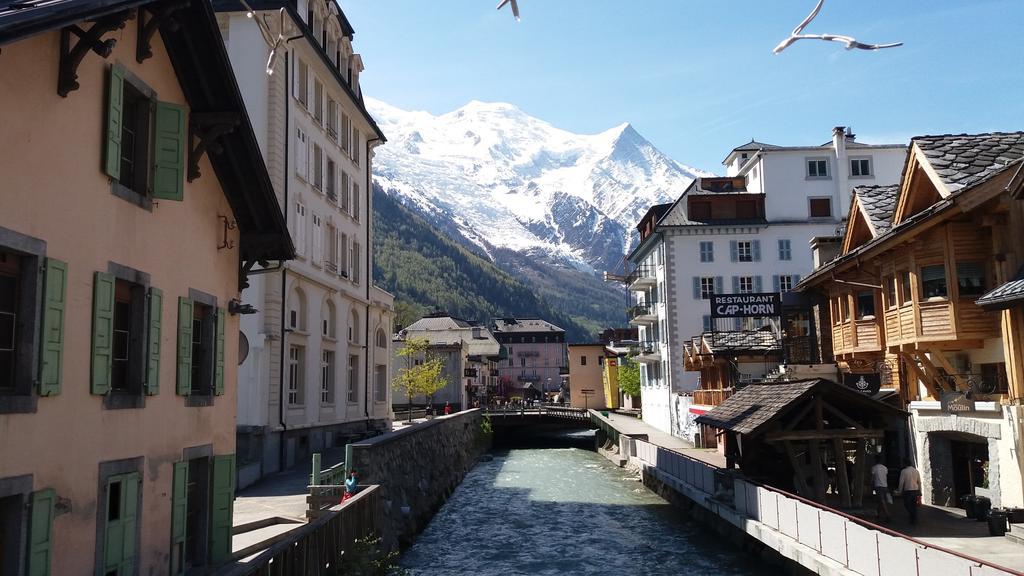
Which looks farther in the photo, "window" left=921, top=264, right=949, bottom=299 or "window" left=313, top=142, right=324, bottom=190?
"window" left=313, top=142, right=324, bottom=190

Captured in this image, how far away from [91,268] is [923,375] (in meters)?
21.5

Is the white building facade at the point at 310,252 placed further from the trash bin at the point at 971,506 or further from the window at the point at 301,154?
the trash bin at the point at 971,506

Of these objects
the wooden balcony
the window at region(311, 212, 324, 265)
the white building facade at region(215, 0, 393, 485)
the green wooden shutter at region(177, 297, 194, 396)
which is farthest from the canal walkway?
the window at region(311, 212, 324, 265)

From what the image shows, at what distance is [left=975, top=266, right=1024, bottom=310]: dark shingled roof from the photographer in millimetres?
18078

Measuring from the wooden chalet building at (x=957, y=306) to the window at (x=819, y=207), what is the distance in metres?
32.2

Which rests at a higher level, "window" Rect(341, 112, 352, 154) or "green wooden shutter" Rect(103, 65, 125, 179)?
"window" Rect(341, 112, 352, 154)

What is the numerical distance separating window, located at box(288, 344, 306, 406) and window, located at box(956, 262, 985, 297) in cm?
2331

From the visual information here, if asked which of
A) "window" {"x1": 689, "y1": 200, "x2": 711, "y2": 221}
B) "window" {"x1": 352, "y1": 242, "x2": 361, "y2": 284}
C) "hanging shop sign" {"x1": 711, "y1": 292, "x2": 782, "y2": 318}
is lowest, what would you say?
"hanging shop sign" {"x1": 711, "y1": 292, "x2": 782, "y2": 318}

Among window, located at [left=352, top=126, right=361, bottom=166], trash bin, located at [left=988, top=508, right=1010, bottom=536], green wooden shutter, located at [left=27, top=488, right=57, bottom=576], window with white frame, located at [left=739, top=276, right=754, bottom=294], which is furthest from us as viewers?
window with white frame, located at [left=739, top=276, right=754, bottom=294]

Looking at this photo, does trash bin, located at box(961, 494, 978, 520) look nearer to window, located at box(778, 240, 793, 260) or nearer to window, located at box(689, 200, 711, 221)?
window, located at box(778, 240, 793, 260)

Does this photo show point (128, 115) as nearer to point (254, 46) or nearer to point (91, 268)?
point (91, 268)

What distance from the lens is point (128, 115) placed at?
12508mm

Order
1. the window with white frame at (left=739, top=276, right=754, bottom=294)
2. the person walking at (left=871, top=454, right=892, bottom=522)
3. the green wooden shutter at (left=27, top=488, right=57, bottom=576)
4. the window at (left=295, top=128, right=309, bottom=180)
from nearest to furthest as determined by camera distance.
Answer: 1. the green wooden shutter at (left=27, top=488, right=57, bottom=576)
2. the person walking at (left=871, top=454, right=892, bottom=522)
3. the window at (left=295, top=128, right=309, bottom=180)
4. the window with white frame at (left=739, top=276, right=754, bottom=294)

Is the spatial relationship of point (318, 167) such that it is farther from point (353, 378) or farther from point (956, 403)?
point (956, 403)
